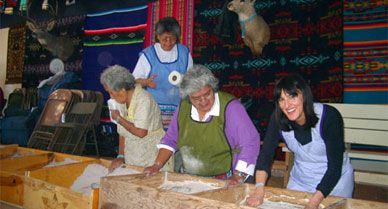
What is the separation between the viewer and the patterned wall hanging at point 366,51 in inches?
144

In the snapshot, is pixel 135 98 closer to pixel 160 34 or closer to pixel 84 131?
pixel 160 34

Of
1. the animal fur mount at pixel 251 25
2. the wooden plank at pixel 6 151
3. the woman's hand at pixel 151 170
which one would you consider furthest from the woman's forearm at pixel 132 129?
the animal fur mount at pixel 251 25

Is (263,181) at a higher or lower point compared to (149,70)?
lower

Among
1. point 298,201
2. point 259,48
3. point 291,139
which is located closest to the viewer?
point 298,201

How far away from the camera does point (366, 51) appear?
12.2 feet

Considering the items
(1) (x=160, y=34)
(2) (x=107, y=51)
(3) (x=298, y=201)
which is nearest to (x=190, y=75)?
(3) (x=298, y=201)

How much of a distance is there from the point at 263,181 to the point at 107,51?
4.71m

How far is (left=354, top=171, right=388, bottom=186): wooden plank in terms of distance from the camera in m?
3.13

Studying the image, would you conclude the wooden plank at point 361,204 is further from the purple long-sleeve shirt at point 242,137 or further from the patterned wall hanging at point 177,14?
the patterned wall hanging at point 177,14

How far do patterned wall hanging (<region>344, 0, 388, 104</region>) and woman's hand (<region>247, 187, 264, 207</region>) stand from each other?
260cm

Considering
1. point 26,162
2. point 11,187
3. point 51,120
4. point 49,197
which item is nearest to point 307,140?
point 49,197

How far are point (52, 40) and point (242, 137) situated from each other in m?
5.79

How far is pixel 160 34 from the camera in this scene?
3.11 metres

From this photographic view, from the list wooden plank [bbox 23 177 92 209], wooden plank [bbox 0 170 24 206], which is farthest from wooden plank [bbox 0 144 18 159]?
wooden plank [bbox 23 177 92 209]
